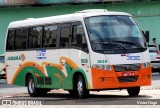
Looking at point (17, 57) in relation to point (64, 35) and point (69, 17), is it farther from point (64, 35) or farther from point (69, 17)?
point (69, 17)

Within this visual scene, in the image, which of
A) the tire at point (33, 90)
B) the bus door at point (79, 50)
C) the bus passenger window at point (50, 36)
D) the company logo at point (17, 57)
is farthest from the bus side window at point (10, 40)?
the bus door at point (79, 50)

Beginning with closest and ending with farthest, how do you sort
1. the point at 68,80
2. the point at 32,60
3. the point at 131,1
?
the point at 68,80 < the point at 32,60 < the point at 131,1

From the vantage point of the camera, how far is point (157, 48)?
36688 mm

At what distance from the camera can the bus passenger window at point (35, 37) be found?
24.1m

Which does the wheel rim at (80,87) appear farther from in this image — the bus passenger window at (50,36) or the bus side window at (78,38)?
the bus passenger window at (50,36)

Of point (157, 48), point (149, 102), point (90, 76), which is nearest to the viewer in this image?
point (149, 102)

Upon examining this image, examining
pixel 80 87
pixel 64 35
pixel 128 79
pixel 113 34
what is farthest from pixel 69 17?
pixel 128 79

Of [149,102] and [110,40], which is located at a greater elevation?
[110,40]

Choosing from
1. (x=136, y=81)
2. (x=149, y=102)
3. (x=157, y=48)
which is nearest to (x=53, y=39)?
(x=136, y=81)

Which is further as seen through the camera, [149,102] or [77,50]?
[77,50]

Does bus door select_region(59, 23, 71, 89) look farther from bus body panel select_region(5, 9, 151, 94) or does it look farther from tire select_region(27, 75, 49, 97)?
tire select_region(27, 75, 49, 97)

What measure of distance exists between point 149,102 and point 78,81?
12.5ft

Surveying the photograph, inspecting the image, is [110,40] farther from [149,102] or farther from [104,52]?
[149,102]

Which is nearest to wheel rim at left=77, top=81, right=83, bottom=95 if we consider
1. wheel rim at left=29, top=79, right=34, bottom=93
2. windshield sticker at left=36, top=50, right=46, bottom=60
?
windshield sticker at left=36, top=50, right=46, bottom=60
